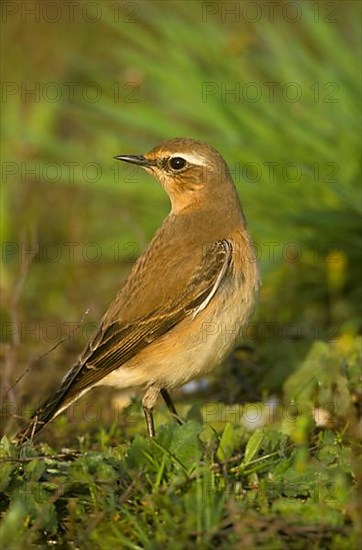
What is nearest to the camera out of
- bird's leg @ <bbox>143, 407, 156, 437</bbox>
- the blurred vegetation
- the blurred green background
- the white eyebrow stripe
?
the blurred vegetation

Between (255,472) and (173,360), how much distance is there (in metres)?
1.04

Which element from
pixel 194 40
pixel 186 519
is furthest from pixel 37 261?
pixel 186 519

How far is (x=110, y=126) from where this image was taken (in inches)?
440

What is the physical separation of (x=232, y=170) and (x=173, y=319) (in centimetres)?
296

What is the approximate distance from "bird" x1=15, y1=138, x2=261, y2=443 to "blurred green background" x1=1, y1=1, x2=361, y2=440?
3.75 feet

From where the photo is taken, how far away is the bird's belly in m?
6.46

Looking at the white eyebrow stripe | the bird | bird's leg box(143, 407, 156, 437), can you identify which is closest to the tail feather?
the bird

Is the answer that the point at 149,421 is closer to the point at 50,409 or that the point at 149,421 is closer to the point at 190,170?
the point at 50,409

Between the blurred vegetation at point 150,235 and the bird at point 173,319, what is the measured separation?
0.90 ft

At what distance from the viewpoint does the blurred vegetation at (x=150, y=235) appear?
5059 millimetres

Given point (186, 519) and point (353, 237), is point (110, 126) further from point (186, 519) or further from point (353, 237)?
point (186, 519)

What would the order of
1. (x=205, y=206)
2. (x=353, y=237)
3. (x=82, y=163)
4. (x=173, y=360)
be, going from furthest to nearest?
(x=82, y=163)
(x=353, y=237)
(x=205, y=206)
(x=173, y=360)

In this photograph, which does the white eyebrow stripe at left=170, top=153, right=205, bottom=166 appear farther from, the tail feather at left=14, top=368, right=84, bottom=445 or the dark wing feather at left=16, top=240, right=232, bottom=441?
the tail feather at left=14, top=368, right=84, bottom=445

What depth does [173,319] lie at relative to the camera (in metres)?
6.54
